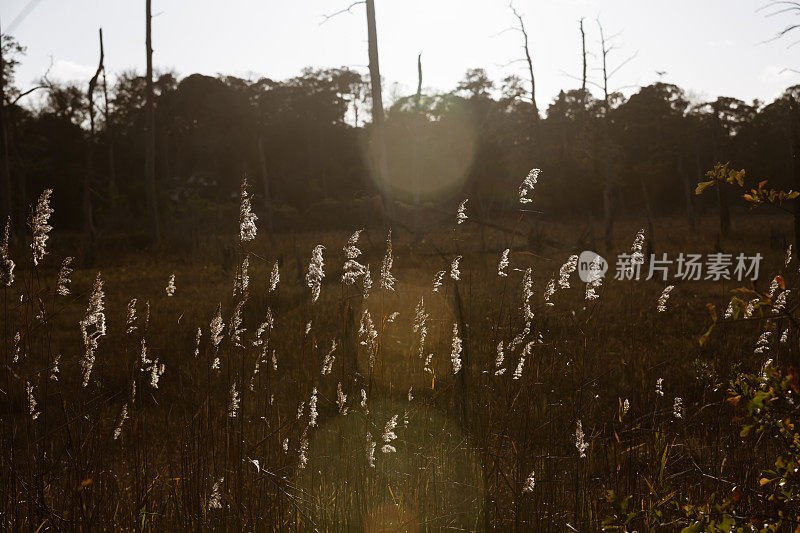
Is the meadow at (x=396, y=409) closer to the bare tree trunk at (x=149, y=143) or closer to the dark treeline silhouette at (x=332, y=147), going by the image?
the bare tree trunk at (x=149, y=143)

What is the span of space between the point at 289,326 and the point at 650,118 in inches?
1501

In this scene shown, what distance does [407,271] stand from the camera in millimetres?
12117

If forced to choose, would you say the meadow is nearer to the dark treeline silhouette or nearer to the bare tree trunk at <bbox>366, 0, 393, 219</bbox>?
the bare tree trunk at <bbox>366, 0, 393, 219</bbox>

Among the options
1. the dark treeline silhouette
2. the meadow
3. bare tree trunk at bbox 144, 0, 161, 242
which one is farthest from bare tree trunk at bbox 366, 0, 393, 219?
the dark treeline silhouette

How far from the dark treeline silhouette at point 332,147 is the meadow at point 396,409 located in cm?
2449

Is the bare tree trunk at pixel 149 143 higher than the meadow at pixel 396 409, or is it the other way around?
the bare tree trunk at pixel 149 143

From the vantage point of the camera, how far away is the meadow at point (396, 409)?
2.44 m

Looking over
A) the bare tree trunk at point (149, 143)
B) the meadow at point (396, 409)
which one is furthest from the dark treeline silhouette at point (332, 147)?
the meadow at point (396, 409)

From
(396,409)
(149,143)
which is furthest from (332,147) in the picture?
(396,409)

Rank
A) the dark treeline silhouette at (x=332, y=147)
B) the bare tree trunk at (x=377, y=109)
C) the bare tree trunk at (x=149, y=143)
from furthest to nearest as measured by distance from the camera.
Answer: the dark treeline silhouette at (x=332, y=147) < the bare tree trunk at (x=149, y=143) < the bare tree trunk at (x=377, y=109)

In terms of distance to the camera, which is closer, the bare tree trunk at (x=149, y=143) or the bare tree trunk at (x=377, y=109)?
the bare tree trunk at (x=377, y=109)

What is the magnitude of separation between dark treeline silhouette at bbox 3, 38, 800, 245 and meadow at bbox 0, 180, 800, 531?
964 inches

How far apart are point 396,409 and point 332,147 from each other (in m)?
42.8

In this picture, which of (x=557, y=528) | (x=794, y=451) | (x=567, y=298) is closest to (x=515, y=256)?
(x=567, y=298)
